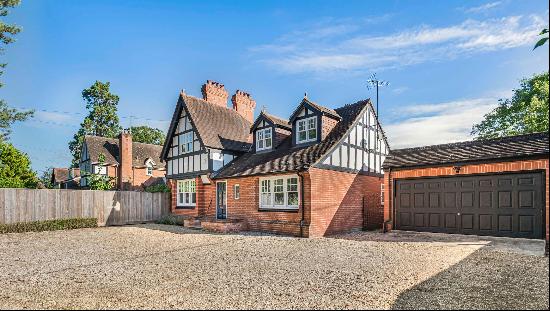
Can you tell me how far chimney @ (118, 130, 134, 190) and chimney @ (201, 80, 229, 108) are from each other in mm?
14904

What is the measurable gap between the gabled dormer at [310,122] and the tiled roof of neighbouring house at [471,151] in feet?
11.8

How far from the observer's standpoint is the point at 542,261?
8438 millimetres

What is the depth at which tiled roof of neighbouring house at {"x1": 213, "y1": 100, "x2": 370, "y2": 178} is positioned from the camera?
1612cm

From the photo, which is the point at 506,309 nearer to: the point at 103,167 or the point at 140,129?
the point at 103,167

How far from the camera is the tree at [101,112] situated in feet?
170

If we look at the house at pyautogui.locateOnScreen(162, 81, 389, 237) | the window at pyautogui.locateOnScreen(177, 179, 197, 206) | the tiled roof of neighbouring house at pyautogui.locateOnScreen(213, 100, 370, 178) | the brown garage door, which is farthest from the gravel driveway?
the window at pyautogui.locateOnScreen(177, 179, 197, 206)

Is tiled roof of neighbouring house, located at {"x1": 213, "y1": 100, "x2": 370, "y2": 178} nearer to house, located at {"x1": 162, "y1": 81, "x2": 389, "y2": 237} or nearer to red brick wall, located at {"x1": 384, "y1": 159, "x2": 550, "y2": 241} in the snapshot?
house, located at {"x1": 162, "y1": 81, "x2": 389, "y2": 237}

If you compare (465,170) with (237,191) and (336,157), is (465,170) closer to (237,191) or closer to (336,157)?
(336,157)

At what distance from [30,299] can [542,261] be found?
11791 mm

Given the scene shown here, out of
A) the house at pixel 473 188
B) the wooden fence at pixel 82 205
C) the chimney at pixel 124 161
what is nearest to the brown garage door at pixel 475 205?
the house at pixel 473 188

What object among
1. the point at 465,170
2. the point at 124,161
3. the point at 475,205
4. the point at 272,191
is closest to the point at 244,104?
the point at 272,191

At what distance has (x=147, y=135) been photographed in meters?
61.8

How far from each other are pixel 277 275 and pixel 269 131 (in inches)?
507

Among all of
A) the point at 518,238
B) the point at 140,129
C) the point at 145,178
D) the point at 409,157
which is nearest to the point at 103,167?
the point at 145,178
